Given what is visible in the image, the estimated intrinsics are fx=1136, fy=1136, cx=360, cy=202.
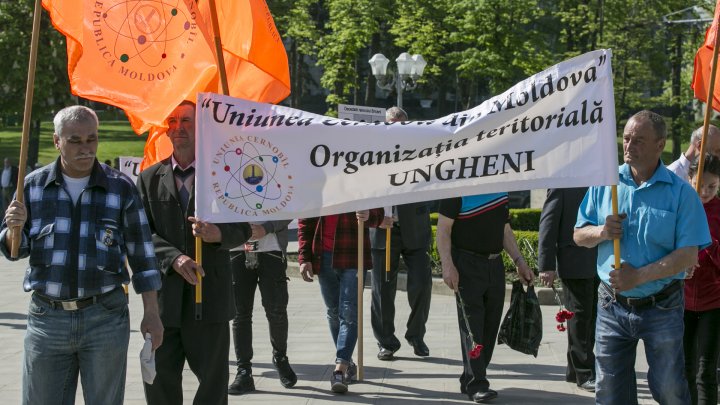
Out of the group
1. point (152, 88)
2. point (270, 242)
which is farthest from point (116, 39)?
point (270, 242)

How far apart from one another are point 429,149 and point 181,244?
1.46 metres

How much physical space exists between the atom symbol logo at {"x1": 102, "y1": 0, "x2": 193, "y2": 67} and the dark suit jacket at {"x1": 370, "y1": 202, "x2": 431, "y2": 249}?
3841 millimetres

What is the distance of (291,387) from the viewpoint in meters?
8.69

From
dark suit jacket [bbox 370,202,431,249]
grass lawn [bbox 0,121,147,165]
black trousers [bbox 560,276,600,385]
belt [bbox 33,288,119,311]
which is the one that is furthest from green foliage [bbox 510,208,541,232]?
grass lawn [bbox 0,121,147,165]

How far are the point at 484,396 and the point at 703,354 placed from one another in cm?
171

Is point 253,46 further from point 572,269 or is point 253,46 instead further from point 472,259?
point 572,269

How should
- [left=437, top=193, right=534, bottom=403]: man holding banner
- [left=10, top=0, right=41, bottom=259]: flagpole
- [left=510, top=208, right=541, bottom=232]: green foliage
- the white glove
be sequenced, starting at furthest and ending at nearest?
1. [left=510, top=208, right=541, bottom=232]: green foliage
2. [left=437, top=193, right=534, bottom=403]: man holding banner
3. the white glove
4. [left=10, top=0, right=41, bottom=259]: flagpole

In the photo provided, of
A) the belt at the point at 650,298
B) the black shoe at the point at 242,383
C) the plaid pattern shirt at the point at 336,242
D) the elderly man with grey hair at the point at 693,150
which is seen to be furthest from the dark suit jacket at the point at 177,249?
the elderly man with grey hair at the point at 693,150

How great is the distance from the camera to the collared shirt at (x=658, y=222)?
5770mm

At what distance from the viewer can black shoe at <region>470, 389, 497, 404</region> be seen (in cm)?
800

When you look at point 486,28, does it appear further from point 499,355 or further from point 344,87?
point 499,355

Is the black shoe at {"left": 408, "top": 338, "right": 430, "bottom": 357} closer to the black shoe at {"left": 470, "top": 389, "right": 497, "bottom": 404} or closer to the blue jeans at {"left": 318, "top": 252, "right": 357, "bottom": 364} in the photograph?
the blue jeans at {"left": 318, "top": 252, "right": 357, "bottom": 364}

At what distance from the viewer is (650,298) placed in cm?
584

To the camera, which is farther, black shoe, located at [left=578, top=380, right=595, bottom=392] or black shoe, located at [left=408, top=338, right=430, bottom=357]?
black shoe, located at [left=408, top=338, right=430, bottom=357]
